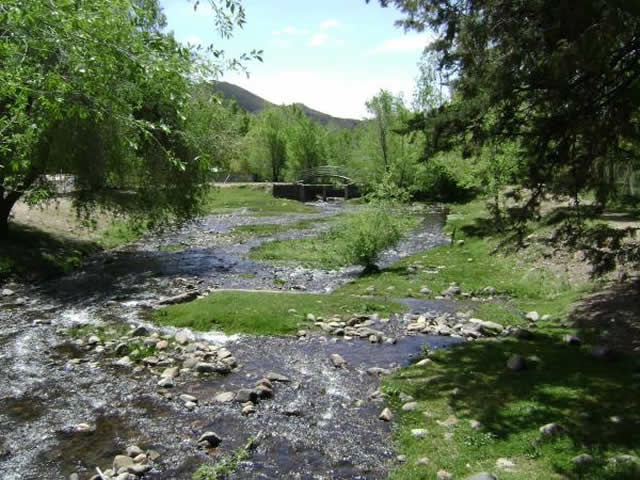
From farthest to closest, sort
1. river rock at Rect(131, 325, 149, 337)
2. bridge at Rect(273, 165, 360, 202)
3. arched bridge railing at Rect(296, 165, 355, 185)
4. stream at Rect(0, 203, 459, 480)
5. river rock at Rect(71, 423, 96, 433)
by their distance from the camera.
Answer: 1. arched bridge railing at Rect(296, 165, 355, 185)
2. bridge at Rect(273, 165, 360, 202)
3. river rock at Rect(131, 325, 149, 337)
4. river rock at Rect(71, 423, 96, 433)
5. stream at Rect(0, 203, 459, 480)

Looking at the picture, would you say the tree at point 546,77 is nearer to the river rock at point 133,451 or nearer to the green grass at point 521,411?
the green grass at point 521,411

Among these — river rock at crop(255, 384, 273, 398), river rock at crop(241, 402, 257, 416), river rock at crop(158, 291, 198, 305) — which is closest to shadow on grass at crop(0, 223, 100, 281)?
river rock at crop(158, 291, 198, 305)

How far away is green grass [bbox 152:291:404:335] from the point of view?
50.6 ft

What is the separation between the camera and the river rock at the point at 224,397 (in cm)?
1071

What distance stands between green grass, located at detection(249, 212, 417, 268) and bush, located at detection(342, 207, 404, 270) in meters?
0.05

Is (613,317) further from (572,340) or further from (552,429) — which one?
(552,429)

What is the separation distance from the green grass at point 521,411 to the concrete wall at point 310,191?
63012mm

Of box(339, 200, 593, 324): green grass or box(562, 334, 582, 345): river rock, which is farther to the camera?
box(339, 200, 593, 324): green grass

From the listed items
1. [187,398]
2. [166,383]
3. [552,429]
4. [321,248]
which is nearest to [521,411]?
[552,429]

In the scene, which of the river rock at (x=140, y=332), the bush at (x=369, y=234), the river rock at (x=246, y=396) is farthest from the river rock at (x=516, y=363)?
the bush at (x=369, y=234)

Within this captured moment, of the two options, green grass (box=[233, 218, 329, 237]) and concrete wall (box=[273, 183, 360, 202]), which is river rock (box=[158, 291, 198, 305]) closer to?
green grass (box=[233, 218, 329, 237])

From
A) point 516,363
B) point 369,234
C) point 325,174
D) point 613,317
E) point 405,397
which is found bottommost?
point 405,397

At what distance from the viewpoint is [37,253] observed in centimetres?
2481

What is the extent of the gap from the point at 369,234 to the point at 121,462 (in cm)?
1545
